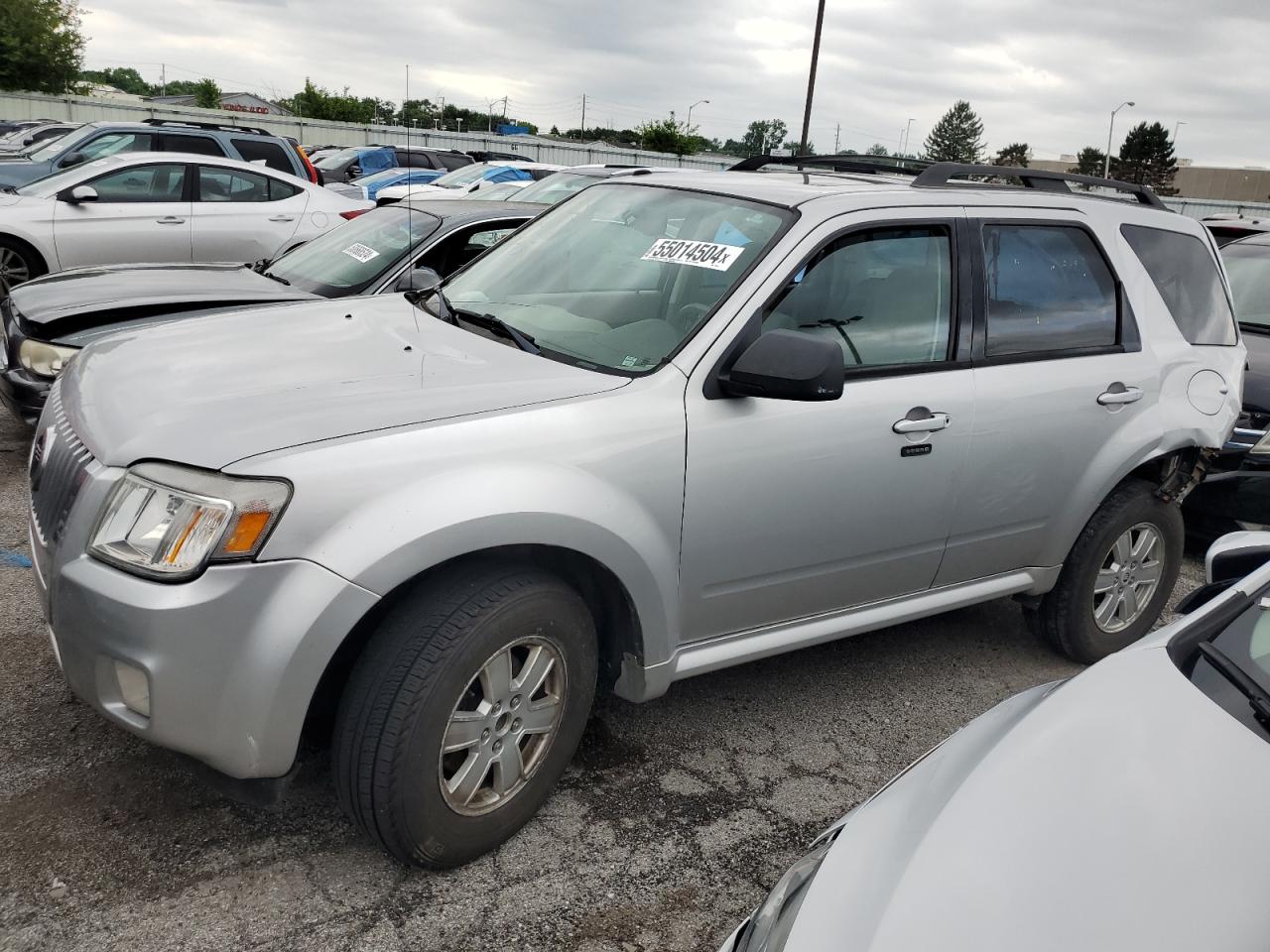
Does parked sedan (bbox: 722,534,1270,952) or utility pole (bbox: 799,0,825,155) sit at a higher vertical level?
utility pole (bbox: 799,0,825,155)

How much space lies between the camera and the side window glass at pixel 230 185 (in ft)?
31.0

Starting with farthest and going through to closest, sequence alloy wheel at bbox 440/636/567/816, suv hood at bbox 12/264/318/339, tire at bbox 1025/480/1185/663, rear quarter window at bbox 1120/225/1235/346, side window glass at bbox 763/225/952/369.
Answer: suv hood at bbox 12/264/318/339, rear quarter window at bbox 1120/225/1235/346, tire at bbox 1025/480/1185/663, side window glass at bbox 763/225/952/369, alloy wheel at bbox 440/636/567/816

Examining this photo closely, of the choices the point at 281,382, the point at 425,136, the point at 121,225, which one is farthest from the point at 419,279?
the point at 425,136

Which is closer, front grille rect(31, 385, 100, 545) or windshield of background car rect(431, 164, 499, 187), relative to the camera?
front grille rect(31, 385, 100, 545)

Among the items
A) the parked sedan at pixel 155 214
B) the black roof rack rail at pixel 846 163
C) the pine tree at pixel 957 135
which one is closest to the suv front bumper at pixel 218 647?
the black roof rack rail at pixel 846 163

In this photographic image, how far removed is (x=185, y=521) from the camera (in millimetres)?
2352

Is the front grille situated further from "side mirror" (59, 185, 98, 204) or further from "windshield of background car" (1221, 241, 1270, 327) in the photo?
"side mirror" (59, 185, 98, 204)

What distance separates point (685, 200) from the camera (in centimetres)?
363

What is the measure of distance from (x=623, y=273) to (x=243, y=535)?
5.24 feet

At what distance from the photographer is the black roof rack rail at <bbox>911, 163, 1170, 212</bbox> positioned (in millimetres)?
3914

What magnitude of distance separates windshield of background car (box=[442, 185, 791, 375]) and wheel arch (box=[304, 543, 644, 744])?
22.4 inches

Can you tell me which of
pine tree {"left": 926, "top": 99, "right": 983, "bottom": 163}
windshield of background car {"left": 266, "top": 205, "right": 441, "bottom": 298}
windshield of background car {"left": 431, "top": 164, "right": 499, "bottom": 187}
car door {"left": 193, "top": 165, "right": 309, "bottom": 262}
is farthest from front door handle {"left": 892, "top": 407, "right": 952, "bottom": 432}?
pine tree {"left": 926, "top": 99, "right": 983, "bottom": 163}

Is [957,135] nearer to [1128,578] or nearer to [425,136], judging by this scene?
[425,136]

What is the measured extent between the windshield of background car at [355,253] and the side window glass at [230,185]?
3.18 metres
